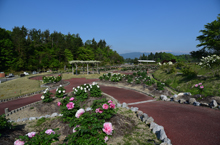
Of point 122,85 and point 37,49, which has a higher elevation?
point 37,49

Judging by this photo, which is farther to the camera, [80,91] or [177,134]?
[80,91]

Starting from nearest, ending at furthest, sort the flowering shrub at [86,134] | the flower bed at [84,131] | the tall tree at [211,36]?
the flower bed at [84,131] → the flowering shrub at [86,134] → the tall tree at [211,36]

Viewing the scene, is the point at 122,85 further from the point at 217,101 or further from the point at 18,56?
the point at 18,56

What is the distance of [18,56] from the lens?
36.1m

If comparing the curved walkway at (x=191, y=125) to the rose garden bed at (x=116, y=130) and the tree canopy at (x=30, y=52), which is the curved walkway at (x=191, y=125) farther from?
the tree canopy at (x=30, y=52)

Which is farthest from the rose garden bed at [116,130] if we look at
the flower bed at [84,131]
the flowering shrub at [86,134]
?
the flowering shrub at [86,134]

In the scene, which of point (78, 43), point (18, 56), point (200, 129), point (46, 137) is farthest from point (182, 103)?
point (78, 43)

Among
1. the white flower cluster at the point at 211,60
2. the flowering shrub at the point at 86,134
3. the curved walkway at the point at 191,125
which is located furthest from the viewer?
the white flower cluster at the point at 211,60

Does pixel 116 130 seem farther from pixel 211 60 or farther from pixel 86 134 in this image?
pixel 211 60

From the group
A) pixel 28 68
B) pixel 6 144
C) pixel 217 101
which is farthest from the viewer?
pixel 28 68

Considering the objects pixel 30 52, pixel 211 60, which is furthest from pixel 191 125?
pixel 30 52

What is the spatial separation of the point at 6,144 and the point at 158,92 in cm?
1065

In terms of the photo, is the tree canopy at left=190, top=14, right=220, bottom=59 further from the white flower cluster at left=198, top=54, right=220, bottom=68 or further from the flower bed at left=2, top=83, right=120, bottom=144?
the flower bed at left=2, top=83, right=120, bottom=144

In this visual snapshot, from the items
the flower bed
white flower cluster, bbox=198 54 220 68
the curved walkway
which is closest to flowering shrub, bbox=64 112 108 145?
the flower bed
